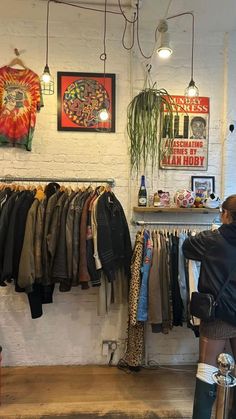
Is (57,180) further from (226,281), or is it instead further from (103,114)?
(226,281)

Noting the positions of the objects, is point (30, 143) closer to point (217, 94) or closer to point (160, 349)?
point (217, 94)

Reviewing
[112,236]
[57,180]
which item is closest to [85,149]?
[57,180]

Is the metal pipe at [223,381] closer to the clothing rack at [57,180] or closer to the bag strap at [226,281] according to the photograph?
the bag strap at [226,281]

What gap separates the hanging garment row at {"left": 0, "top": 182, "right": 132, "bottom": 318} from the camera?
8.71 feet

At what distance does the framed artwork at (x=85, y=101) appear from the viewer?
304cm

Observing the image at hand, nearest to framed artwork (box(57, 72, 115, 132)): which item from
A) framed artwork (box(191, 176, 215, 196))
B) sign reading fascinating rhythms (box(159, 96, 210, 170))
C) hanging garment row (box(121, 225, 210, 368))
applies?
sign reading fascinating rhythms (box(159, 96, 210, 170))

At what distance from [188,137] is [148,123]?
402 millimetres

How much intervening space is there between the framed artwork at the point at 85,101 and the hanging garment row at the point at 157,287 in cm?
110

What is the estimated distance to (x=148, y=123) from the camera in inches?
121

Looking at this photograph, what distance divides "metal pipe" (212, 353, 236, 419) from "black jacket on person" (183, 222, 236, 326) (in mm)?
888

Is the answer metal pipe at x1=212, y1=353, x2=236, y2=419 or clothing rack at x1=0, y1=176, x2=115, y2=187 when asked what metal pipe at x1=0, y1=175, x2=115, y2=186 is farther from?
metal pipe at x1=212, y1=353, x2=236, y2=419

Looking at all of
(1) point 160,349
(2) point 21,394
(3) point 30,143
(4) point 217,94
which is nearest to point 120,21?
(4) point 217,94

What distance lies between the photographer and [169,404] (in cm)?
251

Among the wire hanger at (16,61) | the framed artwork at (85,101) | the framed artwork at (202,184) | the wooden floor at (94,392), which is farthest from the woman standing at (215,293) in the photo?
the wire hanger at (16,61)
